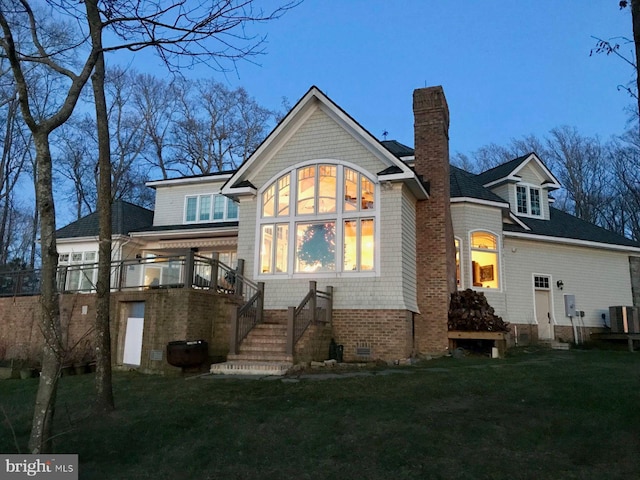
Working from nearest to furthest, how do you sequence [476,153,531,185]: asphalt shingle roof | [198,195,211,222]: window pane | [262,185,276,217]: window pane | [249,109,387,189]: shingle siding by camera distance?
[249,109,387,189]: shingle siding → [262,185,276,217]: window pane → [476,153,531,185]: asphalt shingle roof → [198,195,211,222]: window pane

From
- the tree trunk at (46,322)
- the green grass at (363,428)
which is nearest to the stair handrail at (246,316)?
the green grass at (363,428)

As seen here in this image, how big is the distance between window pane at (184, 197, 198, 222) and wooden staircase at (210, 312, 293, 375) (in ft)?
30.9

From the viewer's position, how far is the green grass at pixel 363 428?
5.15 metres

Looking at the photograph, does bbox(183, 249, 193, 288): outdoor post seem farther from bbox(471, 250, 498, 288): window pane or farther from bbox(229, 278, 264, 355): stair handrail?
bbox(471, 250, 498, 288): window pane

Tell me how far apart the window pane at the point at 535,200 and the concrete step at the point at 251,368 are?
13.6 m

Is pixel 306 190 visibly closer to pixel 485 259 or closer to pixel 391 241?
pixel 391 241

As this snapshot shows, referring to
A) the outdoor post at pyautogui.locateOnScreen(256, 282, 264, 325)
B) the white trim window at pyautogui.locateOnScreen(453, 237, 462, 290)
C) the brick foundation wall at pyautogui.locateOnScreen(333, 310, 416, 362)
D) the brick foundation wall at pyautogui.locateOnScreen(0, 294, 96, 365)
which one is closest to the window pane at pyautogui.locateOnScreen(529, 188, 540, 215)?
the white trim window at pyautogui.locateOnScreen(453, 237, 462, 290)

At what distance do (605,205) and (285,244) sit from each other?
25.3 metres

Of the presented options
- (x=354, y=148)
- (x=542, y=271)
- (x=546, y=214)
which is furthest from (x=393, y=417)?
(x=546, y=214)

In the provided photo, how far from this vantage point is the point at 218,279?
13.3m

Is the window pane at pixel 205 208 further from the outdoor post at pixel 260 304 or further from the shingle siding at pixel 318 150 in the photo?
the outdoor post at pixel 260 304

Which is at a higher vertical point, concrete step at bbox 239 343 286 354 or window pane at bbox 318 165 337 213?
window pane at bbox 318 165 337 213

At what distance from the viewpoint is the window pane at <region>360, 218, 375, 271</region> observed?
1318 cm

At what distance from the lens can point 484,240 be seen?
17.0m
